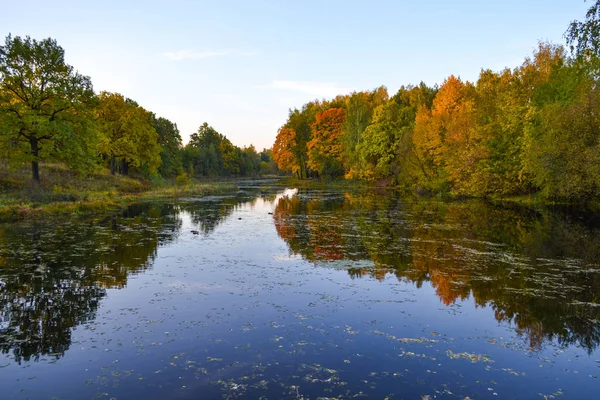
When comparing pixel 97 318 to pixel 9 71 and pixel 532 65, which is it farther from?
pixel 532 65

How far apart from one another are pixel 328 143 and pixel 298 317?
7175 cm

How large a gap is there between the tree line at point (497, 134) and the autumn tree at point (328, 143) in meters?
0.49

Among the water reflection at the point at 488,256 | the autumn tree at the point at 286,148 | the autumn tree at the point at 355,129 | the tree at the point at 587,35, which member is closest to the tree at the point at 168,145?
the autumn tree at the point at 286,148

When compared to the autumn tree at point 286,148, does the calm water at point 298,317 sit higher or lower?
lower

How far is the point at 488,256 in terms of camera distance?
17.1 m

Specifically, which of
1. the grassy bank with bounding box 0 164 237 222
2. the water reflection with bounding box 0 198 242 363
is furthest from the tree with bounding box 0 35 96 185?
the water reflection with bounding box 0 198 242 363

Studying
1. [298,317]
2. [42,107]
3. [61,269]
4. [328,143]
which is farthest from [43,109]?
[328,143]

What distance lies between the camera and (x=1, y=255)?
1619 centimetres

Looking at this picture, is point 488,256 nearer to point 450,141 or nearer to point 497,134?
point 497,134

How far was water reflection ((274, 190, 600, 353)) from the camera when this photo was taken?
10.5 m

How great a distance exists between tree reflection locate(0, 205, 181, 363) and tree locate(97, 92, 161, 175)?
101ft

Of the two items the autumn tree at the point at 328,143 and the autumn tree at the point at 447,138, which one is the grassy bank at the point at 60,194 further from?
the autumn tree at the point at 328,143

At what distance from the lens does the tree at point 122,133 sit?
53.1m

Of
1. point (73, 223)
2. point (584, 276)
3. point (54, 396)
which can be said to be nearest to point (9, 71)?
point (73, 223)
